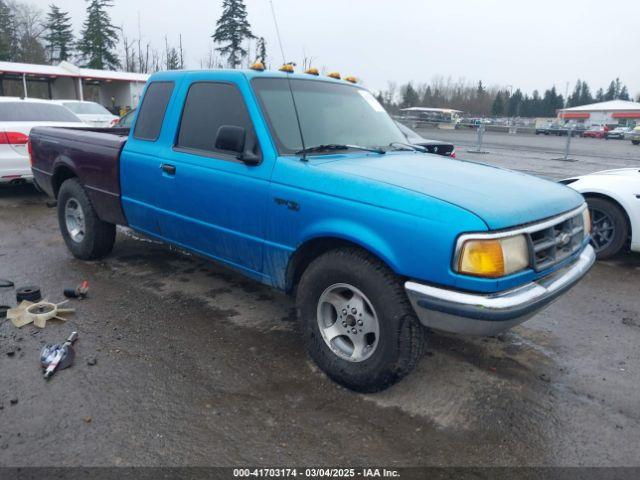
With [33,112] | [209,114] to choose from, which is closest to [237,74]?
[209,114]

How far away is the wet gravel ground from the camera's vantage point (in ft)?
8.82

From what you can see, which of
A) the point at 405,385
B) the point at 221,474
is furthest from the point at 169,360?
the point at 405,385

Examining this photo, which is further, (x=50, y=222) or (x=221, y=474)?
(x=50, y=222)

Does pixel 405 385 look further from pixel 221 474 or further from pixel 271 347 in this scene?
pixel 221 474

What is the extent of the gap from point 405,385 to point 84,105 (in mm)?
16035

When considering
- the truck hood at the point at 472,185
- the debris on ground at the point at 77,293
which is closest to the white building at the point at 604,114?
the truck hood at the point at 472,185

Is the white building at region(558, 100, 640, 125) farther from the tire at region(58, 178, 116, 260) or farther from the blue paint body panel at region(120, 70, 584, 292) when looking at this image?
the blue paint body panel at region(120, 70, 584, 292)

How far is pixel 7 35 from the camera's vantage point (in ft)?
183

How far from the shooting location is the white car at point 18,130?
26.8ft

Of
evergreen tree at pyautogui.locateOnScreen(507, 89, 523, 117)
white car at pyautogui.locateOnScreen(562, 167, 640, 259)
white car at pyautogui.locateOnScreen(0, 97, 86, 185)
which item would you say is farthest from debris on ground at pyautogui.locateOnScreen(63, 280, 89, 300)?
evergreen tree at pyautogui.locateOnScreen(507, 89, 523, 117)

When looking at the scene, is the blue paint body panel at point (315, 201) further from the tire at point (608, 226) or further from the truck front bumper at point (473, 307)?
the tire at point (608, 226)

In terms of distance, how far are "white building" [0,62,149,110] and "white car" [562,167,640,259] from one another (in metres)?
28.8

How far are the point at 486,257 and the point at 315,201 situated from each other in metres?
1.09

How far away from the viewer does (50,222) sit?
7.51m
